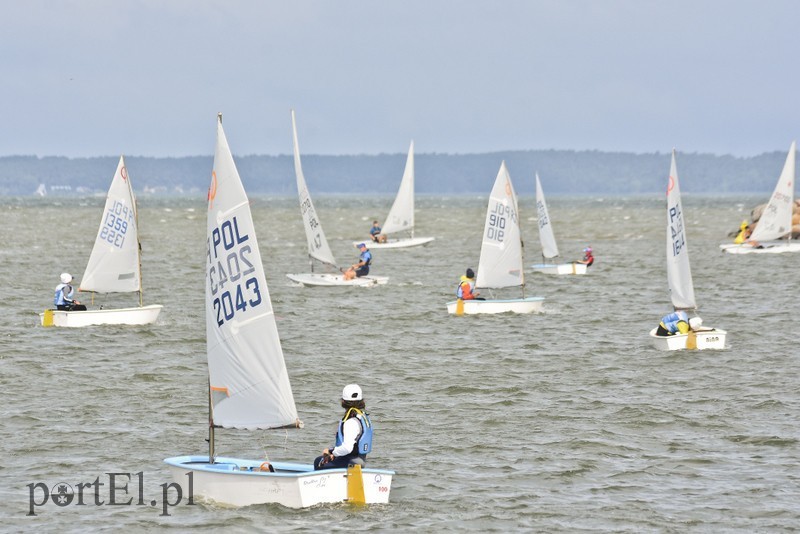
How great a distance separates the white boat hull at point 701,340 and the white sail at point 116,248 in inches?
627

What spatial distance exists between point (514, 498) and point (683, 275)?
16576 mm

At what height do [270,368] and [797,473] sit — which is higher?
[270,368]

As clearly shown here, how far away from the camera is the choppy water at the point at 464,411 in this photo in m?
16.7

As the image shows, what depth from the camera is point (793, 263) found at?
60.3 meters

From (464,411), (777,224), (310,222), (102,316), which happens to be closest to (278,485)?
(464,411)

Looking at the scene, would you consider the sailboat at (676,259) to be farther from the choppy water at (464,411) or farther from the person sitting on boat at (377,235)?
the person sitting on boat at (377,235)

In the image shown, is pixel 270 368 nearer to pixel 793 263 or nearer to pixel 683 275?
pixel 683 275

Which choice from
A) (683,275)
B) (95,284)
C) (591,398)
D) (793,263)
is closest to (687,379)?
(591,398)

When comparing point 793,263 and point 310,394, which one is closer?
point 310,394

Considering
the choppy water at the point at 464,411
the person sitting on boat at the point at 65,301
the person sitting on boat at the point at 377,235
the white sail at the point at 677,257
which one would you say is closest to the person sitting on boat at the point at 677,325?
the choppy water at the point at 464,411

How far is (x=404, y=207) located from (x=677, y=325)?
45529mm

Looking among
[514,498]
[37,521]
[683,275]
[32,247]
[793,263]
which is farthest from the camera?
[32,247]

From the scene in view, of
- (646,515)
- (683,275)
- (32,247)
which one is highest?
(32,247)

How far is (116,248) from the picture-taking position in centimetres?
3550
